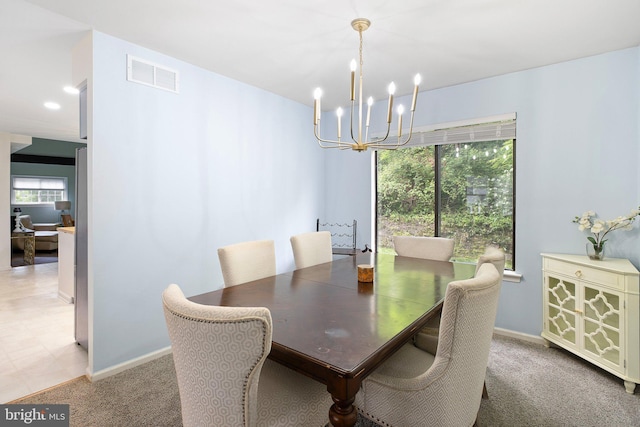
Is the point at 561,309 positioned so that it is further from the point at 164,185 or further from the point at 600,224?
the point at 164,185

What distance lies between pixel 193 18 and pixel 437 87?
2392 millimetres

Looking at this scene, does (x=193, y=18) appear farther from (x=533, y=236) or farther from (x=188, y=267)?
(x=533, y=236)

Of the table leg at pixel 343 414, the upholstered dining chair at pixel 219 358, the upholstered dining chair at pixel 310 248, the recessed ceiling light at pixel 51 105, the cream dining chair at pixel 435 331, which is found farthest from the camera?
the recessed ceiling light at pixel 51 105

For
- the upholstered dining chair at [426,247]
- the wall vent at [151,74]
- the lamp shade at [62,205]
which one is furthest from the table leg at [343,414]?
the lamp shade at [62,205]

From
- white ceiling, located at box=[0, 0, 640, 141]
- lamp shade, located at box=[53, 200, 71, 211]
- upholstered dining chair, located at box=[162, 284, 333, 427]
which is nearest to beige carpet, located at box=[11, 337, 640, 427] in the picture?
upholstered dining chair, located at box=[162, 284, 333, 427]

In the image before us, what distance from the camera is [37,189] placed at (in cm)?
829

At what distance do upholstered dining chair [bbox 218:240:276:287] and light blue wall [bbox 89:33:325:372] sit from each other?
803 millimetres

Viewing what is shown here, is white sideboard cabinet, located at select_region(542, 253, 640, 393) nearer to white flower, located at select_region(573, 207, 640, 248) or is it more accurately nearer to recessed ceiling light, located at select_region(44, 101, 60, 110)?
white flower, located at select_region(573, 207, 640, 248)

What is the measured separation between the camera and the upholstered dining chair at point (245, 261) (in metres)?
2.04

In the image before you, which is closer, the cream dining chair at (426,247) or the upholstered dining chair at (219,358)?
the upholstered dining chair at (219,358)

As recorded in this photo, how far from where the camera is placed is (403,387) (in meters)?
1.27

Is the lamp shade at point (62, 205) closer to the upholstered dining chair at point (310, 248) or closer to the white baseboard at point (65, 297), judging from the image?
the white baseboard at point (65, 297)

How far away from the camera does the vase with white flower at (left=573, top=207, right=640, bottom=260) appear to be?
2.38 metres

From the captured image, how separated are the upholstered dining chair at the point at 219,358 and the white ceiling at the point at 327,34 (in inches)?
72.8
